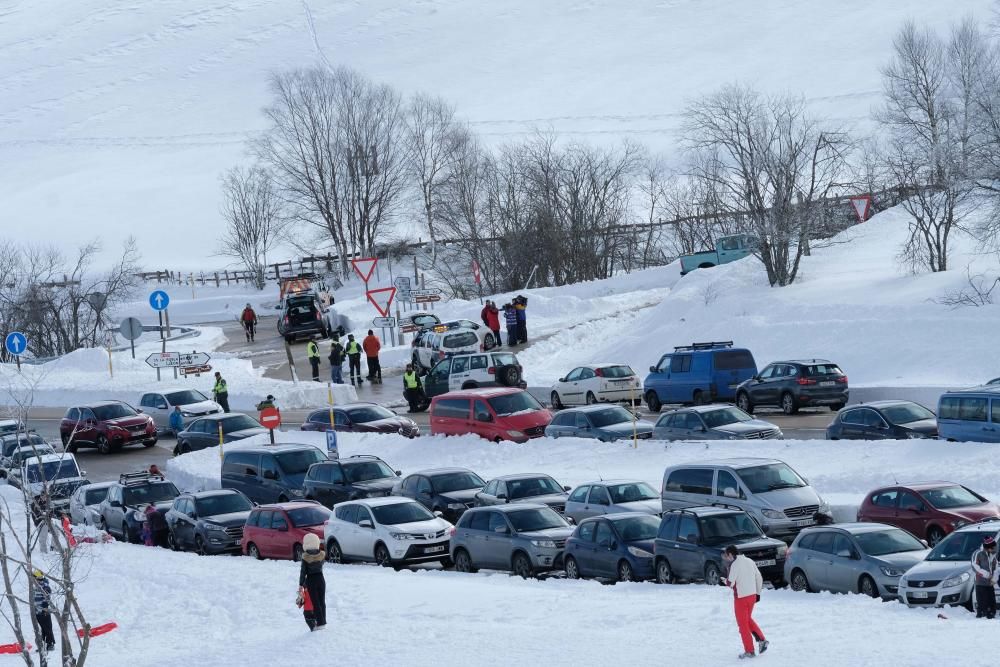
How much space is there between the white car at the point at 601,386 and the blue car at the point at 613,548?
55.5 ft

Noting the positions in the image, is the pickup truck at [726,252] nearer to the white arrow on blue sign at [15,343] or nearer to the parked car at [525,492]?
the white arrow on blue sign at [15,343]

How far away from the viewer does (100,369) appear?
5519cm

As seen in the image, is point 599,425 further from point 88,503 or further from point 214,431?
point 88,503

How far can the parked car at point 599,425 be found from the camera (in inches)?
1182

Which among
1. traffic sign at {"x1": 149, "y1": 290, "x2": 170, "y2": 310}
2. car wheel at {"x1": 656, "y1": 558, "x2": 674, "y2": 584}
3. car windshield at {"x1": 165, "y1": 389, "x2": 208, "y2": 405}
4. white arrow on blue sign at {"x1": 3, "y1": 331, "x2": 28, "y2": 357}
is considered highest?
traffic sign at {"x1": 149, "y1": 290, "x2": 170, "y2": 310}

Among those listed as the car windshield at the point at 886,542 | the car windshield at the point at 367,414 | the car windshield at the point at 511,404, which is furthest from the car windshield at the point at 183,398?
the car windshield at the point at 886,542

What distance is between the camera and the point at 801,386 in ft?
106

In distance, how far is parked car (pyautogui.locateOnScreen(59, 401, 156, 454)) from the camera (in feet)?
127

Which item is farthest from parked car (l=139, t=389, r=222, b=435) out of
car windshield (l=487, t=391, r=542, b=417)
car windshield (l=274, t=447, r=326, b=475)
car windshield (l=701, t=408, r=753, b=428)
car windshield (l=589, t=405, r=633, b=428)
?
car windshield (l=701, t=408, r=753, b=428)

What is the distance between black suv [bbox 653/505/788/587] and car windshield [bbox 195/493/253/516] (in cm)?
1060

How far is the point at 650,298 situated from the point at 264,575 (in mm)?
40536

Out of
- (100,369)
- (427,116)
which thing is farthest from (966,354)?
(427,116)

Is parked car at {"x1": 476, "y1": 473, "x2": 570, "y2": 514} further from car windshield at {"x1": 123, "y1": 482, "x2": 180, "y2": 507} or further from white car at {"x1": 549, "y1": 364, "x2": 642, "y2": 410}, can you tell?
white car at {"x1": 549, "y1": 364, "x2": 642, "y2": 410}

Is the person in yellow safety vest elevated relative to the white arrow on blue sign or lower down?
lower down
